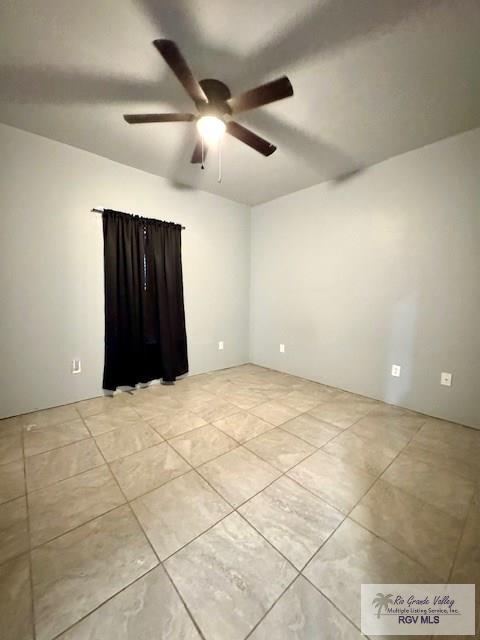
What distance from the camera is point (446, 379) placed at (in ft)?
7.18

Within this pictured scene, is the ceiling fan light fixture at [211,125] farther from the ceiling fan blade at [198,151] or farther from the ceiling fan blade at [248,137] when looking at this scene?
the ceiling fan blade at [198,151]

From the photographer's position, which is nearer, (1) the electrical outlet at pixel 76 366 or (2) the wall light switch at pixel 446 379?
(2) the wall light switch at pixel 446 379

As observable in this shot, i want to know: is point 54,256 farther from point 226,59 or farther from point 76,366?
point 226,59

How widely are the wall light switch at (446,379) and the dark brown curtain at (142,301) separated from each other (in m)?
2.73

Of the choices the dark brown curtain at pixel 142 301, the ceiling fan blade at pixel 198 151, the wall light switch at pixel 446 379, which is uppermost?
the ceiling fan blade at pixel 198 151

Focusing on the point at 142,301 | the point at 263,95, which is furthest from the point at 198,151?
the point at 142,301

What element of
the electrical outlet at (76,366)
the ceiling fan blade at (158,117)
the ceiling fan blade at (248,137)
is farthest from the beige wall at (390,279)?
the electrical outlet at (76,366)

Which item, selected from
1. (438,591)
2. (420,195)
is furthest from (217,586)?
(420,195)

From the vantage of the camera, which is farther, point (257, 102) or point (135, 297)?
point (135, 297)

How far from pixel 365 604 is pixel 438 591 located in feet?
0.96

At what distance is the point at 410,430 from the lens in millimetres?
2033

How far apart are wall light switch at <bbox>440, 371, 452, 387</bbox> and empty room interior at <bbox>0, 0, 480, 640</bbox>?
2cm

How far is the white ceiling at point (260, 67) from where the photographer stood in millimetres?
1220

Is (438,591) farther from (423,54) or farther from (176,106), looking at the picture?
(176,106)
